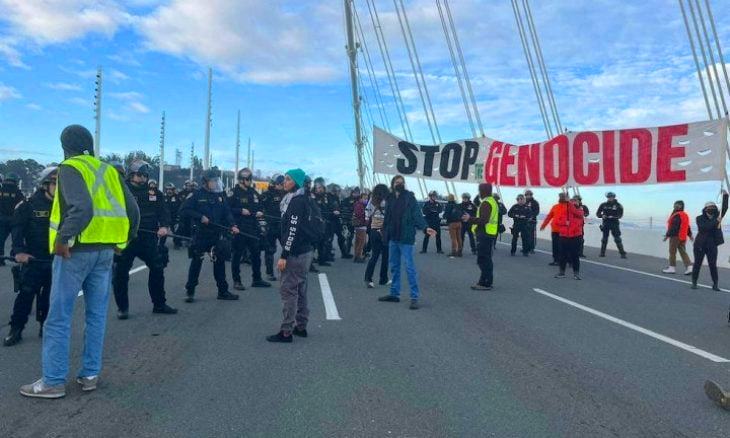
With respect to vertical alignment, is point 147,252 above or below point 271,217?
below

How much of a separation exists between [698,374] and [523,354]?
150cm

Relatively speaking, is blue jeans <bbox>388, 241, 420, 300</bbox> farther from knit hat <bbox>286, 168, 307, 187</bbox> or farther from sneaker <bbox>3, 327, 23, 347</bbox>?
sneaker <bbox>3, 327, 23, 347</bbox>

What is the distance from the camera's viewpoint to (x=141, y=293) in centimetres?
891

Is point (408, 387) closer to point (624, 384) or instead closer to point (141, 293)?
point (624, 384)

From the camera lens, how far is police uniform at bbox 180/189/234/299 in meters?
8.34

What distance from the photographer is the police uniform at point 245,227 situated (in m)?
9.60

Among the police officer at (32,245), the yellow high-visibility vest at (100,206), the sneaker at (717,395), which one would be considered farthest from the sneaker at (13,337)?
the sneaker at (717,395)

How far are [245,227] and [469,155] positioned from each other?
8.83 metres

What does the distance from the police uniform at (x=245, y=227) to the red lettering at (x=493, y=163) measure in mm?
8396

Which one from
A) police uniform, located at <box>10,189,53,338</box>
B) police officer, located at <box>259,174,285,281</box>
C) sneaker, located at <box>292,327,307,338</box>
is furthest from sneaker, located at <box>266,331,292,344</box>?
police officer, located at <box>259,174,285,281</box>

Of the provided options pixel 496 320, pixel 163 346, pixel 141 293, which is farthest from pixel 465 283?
pixel 163 346

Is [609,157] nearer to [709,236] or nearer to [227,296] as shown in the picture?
[709,236]

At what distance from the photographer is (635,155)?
1430cm

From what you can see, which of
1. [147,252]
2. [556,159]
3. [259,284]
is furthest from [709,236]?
[147,252]
